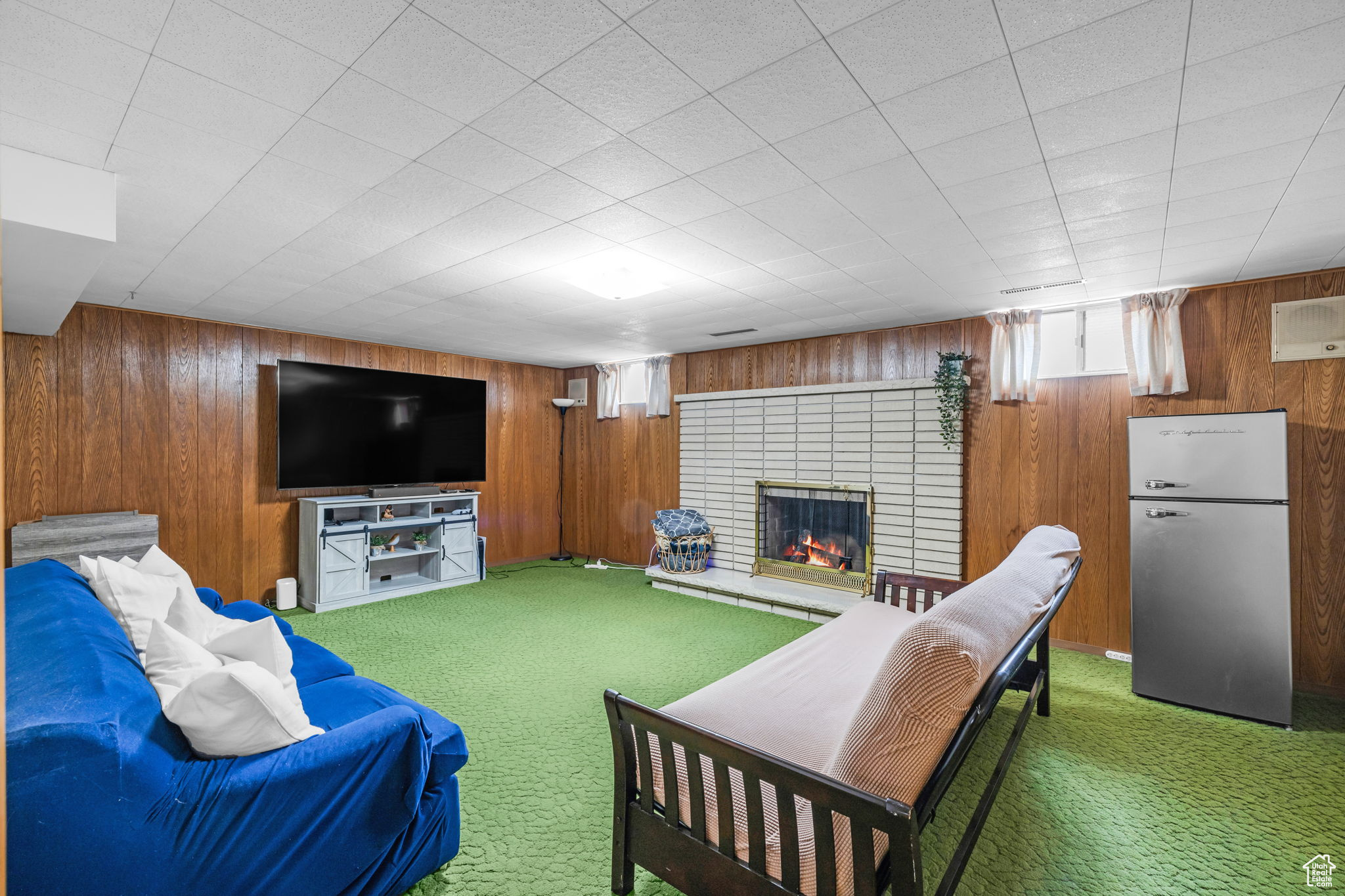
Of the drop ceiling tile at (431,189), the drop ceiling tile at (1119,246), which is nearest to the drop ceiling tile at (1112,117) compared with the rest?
the drop ceiling tile at (1119,246)

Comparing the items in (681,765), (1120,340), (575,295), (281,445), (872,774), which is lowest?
(681,765)

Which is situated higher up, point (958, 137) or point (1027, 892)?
point (958, 137)

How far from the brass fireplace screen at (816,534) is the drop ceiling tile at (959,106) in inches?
136

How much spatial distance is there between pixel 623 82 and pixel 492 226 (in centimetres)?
125

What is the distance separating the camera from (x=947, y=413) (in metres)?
4.77

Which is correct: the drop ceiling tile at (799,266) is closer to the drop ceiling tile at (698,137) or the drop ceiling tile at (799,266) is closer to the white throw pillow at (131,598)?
the drop ceiling tile at (698,137)

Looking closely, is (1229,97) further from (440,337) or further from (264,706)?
(440,337)

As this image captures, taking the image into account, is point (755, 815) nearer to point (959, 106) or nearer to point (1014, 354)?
point (959, 106)

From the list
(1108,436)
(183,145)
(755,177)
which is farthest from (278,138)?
(1108,436)

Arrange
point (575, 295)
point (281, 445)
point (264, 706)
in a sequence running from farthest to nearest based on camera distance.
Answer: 1. point (281, 445)
2. point (575, 295)
3. point (264, 706)

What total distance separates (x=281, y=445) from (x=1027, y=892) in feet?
17.9

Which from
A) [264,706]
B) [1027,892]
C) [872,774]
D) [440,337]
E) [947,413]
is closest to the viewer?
[872,774]

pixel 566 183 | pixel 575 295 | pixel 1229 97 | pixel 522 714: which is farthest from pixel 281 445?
pixel 1229 97

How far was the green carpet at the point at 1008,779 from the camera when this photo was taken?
221 centimetres
